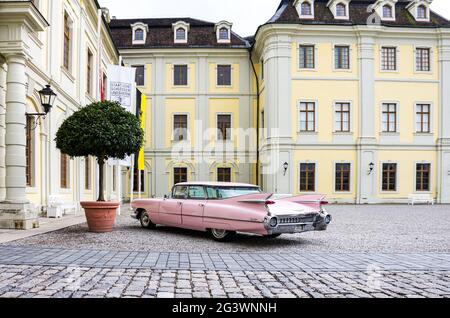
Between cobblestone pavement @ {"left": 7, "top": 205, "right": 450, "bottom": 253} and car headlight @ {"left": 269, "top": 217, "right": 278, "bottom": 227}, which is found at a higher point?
car headlight @ {"left": 269, "top": 217, "right": 278, "bottom": 227}

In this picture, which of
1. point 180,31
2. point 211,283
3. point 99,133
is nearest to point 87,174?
point 99,133

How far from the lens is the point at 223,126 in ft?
114

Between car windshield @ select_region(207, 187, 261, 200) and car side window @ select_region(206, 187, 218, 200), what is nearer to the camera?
car windshield @ select_region(207, 187, 261, 200)

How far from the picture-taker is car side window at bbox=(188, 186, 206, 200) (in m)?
10.3

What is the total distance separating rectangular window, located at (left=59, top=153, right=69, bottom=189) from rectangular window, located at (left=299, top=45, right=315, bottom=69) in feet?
58.4

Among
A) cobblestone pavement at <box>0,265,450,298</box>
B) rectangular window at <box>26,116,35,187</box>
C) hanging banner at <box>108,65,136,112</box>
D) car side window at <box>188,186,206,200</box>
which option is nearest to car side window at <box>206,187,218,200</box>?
car side window at <box>188,186,206,200</box>

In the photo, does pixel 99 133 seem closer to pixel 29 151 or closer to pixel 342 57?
Result: pixel 29 151

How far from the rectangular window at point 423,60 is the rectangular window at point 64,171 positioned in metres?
23.9

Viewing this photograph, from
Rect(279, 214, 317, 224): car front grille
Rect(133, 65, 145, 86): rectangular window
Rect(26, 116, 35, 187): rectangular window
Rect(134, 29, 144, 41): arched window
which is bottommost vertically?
Rect(279, 214, 317, 224): car front grille

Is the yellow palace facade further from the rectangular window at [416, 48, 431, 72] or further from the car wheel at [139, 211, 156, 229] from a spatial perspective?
the car wheel at [139, 211, 156, 229]

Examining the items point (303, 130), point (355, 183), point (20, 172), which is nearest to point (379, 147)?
point (355, 183)

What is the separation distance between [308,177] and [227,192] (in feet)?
69.9

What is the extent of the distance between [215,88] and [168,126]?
432 centimetres

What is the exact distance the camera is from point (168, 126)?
3484 centimetres
